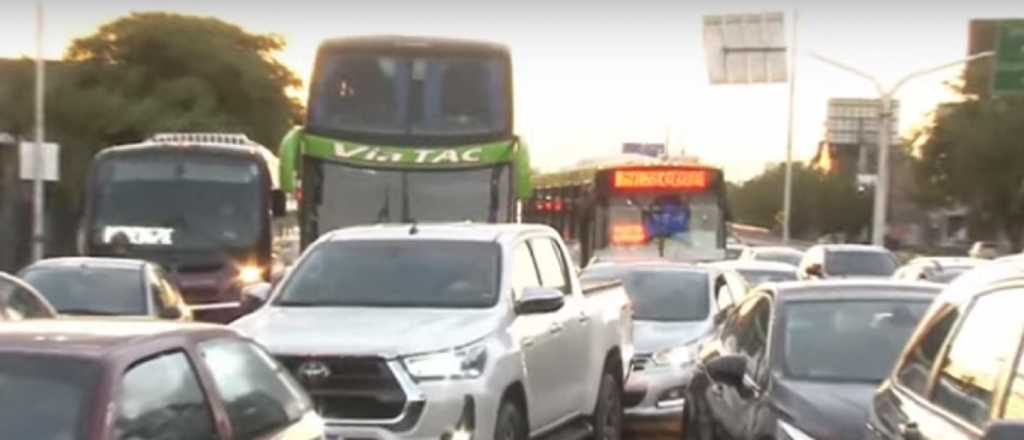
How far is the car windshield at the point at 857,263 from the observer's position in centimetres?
3434

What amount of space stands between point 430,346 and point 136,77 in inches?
1937

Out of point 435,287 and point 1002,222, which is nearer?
point 435,287

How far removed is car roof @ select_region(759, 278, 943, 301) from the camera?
1092 centimetres

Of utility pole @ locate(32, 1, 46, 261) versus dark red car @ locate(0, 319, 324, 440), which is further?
utility pole @ locate(32, 1, 46, 261)

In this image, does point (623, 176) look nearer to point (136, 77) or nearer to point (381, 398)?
point (381, 398)

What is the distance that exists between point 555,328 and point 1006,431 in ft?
27.6

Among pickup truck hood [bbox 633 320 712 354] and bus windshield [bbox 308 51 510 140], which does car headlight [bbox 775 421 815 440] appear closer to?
pickup truck hood [bbox 633 320 712 354]

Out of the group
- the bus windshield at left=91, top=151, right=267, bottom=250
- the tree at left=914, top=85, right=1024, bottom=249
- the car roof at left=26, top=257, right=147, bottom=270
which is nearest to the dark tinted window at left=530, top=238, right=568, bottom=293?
the car roof at left=26, top=257, right=147, bottom=270

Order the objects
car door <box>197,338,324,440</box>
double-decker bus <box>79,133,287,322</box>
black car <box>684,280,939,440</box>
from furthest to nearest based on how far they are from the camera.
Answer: double-decker bus <box>79,133,287,322</box> < black car <box>684,280,939,440</box> < car door <box>197,338,324,440</box>

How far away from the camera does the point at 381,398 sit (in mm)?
10609

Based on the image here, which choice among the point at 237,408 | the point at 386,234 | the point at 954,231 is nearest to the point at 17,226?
the point at 386,234

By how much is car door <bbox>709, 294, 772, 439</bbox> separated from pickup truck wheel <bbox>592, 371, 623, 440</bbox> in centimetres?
181

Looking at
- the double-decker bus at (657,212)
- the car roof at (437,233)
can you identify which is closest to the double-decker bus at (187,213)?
the double-decker bus at (657,212)

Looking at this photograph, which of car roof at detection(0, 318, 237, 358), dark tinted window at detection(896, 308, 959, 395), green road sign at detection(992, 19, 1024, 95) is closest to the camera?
car roof at detection(0, 318, 237, 358)
